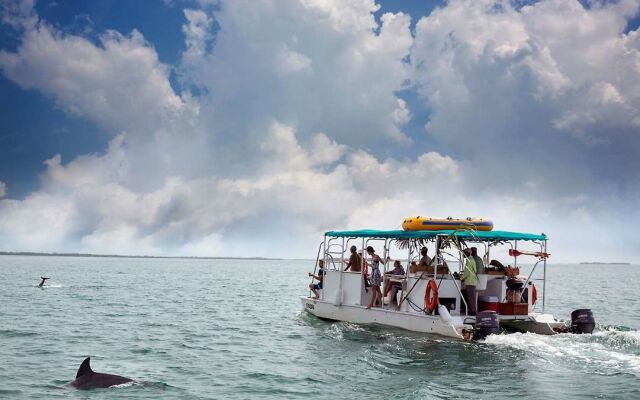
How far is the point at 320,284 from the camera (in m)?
29.3

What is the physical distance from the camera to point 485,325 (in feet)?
66.4

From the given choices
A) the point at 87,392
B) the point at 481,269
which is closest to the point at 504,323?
the point at 481,269

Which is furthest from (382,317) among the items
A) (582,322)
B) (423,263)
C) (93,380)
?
(93,380)

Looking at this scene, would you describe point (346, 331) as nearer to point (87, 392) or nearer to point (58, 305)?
point (87, 392)

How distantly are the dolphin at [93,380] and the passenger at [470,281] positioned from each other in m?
12.4

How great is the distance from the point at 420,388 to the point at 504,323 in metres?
9.73

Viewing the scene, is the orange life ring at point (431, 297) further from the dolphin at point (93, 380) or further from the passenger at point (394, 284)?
Answer: the dolphin at point (93, 380)

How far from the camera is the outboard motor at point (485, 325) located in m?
20.2

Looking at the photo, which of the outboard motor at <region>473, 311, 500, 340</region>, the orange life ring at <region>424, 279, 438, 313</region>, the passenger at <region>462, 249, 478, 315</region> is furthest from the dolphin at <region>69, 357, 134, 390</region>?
the passenger at <region>462, 249, 478, 315</region>

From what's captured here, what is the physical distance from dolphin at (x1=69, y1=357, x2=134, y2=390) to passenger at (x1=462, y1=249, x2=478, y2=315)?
12.4 meters

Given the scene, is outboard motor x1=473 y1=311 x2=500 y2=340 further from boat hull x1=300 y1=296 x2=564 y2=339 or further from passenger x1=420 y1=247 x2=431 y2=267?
passenger x1=420 y1=247 x2=431 y2=267

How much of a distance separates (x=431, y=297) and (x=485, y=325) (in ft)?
7.56

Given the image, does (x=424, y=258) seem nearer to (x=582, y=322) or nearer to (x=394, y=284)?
(x=394, y=284)

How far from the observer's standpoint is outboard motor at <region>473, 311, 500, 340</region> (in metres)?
20.2
